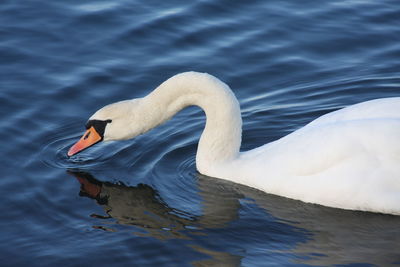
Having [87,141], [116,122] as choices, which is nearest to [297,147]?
[116,122]

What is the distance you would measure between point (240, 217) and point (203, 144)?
4.72ft

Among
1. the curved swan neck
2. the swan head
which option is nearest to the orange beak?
the swan head

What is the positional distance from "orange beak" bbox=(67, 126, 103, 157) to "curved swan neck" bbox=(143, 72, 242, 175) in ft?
2.73

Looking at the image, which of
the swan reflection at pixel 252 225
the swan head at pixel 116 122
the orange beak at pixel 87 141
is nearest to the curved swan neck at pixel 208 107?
the swan head at pixel 116 122

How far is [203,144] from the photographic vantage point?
41.5 ft

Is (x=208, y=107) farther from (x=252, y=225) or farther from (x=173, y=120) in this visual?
(x=173, y=120)

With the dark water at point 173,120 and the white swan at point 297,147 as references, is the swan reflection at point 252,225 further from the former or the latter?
the white swan at point 297,147

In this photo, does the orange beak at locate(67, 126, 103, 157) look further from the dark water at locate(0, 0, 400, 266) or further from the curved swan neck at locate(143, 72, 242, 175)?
the curved swan neck at locate(143, 72, 242, 175)

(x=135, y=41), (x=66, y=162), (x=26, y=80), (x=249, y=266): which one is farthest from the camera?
(x=135, y=41)

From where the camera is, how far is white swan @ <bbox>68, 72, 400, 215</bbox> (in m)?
11.3

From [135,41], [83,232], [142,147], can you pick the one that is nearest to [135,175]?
[142,147]

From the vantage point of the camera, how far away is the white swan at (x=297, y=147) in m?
11.3

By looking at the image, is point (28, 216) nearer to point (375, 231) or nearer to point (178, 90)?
point (178, 90)

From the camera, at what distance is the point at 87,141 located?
12.6 metres
